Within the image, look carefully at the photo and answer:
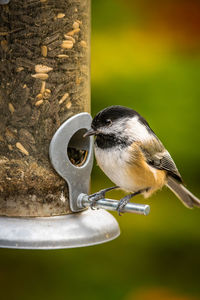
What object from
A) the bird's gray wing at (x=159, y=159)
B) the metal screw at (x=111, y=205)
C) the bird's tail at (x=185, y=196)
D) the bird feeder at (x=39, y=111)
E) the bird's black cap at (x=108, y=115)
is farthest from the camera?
the bird's tail at (x=185, y=196)

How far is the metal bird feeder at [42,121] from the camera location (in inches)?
109

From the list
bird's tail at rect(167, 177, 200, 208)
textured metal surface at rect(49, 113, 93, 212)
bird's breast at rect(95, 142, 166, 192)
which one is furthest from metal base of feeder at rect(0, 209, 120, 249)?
bird's tail at rect(167, 177, 200, 208)

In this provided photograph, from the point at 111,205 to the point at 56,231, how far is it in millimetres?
285

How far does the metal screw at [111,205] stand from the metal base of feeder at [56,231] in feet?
0.24

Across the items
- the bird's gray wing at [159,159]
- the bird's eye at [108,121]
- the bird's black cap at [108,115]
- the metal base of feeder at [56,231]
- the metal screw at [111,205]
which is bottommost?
the metal base of feeder at [56,231]

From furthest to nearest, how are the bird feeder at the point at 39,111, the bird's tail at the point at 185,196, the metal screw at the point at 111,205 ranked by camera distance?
the bird's tail at the point at 185,196, the bird feeder at the point at 39,111, the metal screw at the point at 111,205

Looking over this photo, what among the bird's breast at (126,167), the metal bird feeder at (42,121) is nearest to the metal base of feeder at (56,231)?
the metal bird feeder at (42,121)

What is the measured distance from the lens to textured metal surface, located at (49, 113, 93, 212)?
2840mm

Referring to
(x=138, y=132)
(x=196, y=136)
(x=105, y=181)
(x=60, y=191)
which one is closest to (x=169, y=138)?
(x=196, y=136)

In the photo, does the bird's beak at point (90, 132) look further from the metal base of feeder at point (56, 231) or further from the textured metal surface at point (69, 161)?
the metal base of feeder at point (56, 231)

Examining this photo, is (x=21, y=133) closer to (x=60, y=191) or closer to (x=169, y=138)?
(x=60, y=191)

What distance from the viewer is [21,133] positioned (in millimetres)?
2842

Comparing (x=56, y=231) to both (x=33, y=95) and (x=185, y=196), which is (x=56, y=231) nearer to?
(x=33, y=95)

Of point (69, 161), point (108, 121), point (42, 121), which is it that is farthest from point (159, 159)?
point (42, 121)
